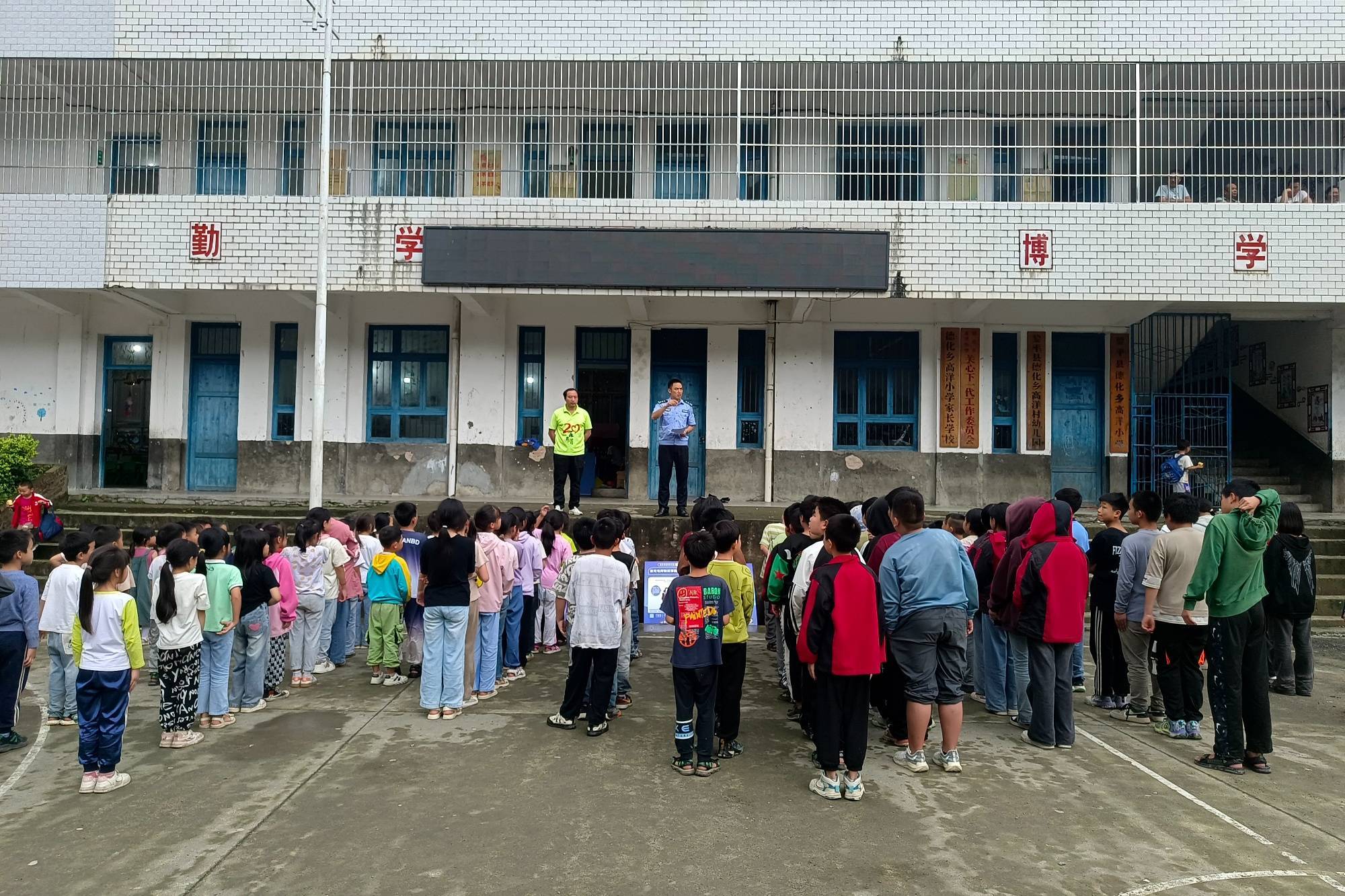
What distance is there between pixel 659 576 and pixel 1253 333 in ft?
39.6

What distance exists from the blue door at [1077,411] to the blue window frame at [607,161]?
7171mm

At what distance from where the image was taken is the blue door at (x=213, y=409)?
13.3m

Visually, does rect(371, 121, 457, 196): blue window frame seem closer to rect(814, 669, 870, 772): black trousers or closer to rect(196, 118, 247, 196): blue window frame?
rect(196, 118, 247, 196): blue window frame

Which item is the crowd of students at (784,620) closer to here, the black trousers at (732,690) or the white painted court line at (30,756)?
the black trousers at (732,690)

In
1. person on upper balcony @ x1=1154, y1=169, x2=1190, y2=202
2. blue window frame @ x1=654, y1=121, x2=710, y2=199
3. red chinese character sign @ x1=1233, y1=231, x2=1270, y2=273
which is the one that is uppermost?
blue window frame @ x1=654, y1=121, x2=710, y2=199

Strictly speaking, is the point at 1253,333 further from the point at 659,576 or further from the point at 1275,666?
the point at 659,576

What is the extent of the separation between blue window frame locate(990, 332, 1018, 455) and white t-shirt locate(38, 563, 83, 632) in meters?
11.7

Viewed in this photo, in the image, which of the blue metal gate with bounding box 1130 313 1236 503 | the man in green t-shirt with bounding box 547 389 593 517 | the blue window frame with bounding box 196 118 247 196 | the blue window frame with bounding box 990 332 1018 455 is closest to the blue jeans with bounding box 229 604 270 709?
the man in green t-shirt with bounding box 547 389 593 517

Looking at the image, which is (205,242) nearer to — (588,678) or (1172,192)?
(588,678)

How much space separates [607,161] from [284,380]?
6.29 meters

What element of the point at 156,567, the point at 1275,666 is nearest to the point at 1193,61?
the point at 1275,666

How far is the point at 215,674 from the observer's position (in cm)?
524

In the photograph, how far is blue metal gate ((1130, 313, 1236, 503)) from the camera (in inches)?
477

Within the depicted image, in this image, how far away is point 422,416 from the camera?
13.1m
